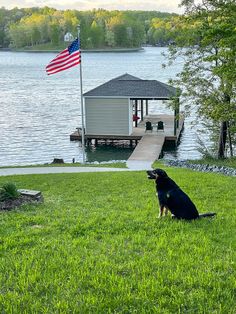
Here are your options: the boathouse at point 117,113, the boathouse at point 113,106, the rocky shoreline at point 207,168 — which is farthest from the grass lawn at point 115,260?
the boathouse at point 113,106

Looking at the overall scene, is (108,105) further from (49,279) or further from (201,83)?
(49,279)

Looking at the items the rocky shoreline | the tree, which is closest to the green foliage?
A: the rocky shoreline

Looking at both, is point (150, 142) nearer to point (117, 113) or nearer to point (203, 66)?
point (117, 113)

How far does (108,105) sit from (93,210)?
78.0ft

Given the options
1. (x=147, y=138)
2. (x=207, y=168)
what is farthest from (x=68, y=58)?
(x=147, y=138)

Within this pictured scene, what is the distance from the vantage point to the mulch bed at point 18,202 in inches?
351

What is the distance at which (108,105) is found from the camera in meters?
31.9

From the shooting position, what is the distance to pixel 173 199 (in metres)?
7.17

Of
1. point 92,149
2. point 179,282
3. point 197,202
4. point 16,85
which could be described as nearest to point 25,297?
point 179,282

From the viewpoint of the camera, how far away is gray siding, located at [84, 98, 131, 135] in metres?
31.8

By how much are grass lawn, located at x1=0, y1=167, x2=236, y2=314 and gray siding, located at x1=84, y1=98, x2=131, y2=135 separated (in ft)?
75.1

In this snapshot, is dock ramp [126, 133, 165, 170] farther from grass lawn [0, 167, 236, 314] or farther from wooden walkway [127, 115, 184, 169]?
grass lawn [0, 167, 236, 314]

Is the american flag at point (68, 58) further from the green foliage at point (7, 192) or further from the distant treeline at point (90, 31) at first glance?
the distant treeline at point (90, 31)

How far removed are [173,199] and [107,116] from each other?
25403 mm
